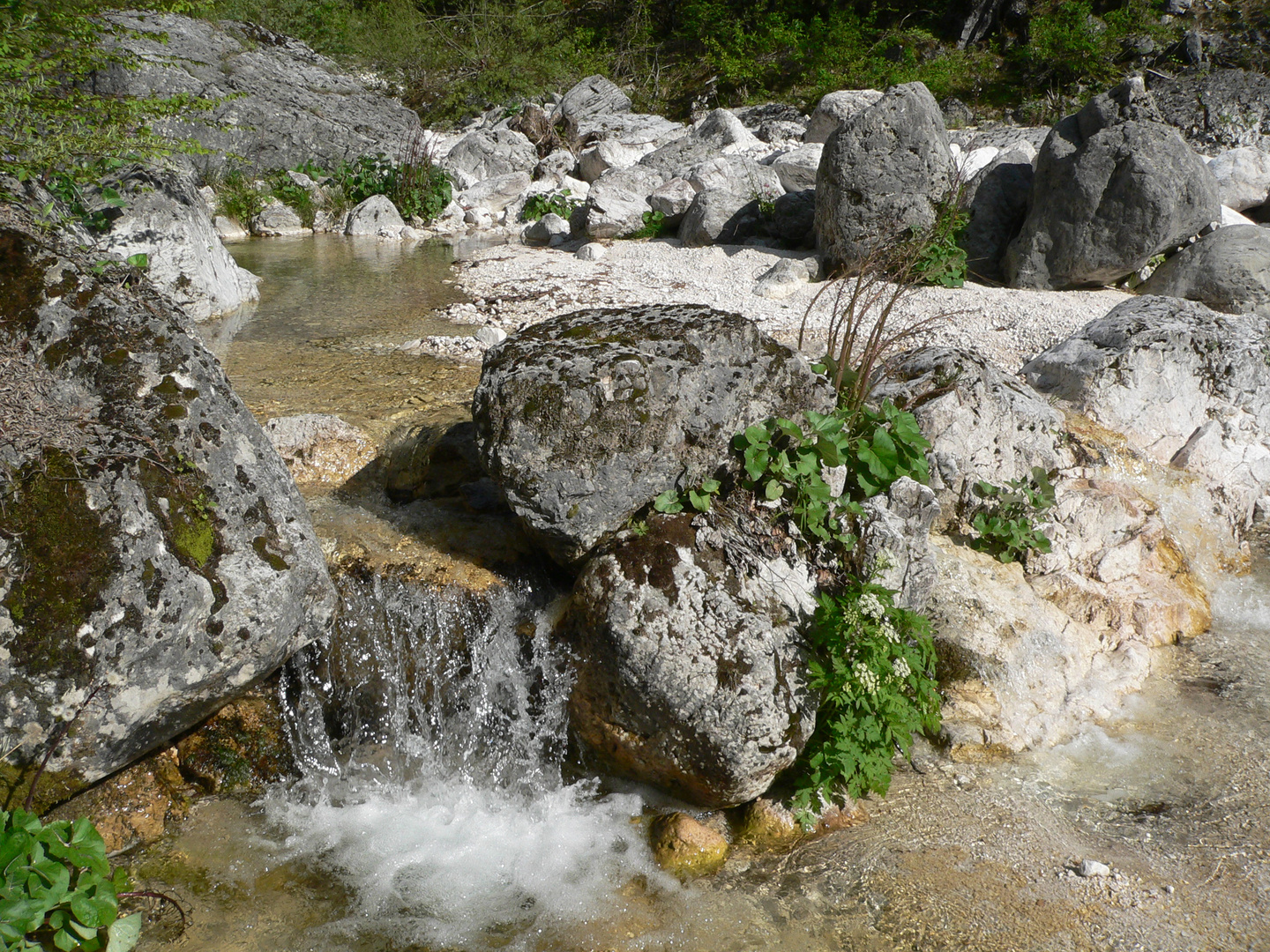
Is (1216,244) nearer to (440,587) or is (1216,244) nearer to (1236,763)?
(1236,763)

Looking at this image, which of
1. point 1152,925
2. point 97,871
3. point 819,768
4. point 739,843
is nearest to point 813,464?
point 819,768

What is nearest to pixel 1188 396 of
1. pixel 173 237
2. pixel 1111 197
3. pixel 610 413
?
pixel 1111 197

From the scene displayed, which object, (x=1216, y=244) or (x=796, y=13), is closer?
(x=1216, y=244)

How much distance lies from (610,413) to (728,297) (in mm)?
5451

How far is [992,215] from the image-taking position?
9.41 meters

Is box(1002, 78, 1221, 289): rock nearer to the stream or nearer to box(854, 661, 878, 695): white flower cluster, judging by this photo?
the stream

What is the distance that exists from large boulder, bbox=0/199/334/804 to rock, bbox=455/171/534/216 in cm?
1132

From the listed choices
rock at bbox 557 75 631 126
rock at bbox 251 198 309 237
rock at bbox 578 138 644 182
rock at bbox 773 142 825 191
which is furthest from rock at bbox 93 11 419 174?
rock at bbox 773 142 825 191

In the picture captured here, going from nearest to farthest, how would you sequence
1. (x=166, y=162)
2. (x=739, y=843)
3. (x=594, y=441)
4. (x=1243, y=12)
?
1. (x=739, y=843)
2. (x=594, y=441)
3. (x=166, y=162)
4. (x=1243, y=12)

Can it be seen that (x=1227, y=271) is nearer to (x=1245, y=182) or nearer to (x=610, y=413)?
(x=1245, y=182)

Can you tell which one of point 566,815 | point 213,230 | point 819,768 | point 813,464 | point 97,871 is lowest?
point 566,815

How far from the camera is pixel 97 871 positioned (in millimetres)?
2537

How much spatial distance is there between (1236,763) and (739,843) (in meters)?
2.28

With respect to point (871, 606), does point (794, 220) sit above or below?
above
